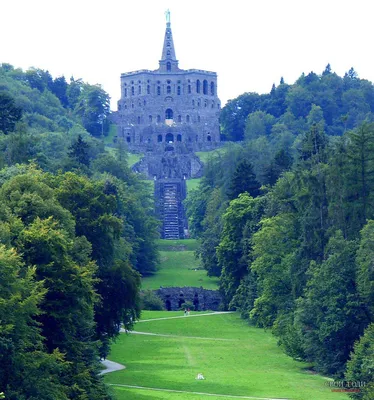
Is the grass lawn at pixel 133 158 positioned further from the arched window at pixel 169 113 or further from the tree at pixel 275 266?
the tree at pixel 275 266

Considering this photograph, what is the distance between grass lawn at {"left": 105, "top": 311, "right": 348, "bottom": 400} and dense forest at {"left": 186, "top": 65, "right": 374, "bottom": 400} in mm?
1133

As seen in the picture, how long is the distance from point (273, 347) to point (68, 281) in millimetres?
20801

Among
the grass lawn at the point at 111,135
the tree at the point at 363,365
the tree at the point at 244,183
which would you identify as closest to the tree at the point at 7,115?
the tree at the point at 244,183

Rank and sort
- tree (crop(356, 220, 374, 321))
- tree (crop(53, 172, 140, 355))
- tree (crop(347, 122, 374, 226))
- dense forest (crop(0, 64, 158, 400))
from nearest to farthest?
dense forest (crop(0, 64, 158, 400)) → tree (crop(356, 220, 374, 321)) → tree (crop(53, 172, 140, 355)) → tree (crop(347, 122, 374, 226))

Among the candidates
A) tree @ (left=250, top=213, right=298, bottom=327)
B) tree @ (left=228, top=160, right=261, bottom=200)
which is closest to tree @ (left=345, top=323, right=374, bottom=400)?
tree @ (left=250, top=213, right=298, bottom=327)

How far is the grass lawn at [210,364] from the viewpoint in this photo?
1716 inches

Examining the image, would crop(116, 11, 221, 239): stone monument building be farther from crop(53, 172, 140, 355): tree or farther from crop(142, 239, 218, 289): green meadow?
crop(53, 172, 140, 355): tree

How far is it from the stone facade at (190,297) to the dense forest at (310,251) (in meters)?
3.05

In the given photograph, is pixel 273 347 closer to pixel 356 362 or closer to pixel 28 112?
pixel 356 362

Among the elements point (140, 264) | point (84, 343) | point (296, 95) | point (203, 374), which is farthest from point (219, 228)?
point (296, 95)

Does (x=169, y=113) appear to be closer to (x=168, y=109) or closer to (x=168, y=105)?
(x=168, y=109)

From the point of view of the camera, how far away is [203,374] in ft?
158

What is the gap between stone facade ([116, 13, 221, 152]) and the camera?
152000mm

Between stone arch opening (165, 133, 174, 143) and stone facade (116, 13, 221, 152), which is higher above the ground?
stone facade (116, 13, 221, 152)
